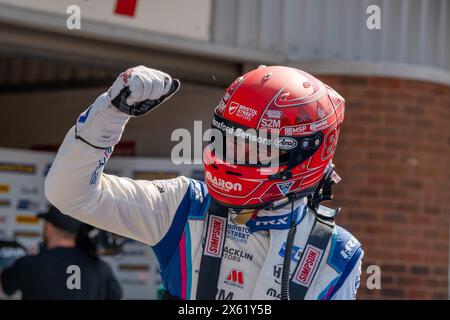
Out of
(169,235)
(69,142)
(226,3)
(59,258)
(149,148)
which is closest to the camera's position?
(69,142)

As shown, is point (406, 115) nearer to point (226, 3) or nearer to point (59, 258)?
point (226, 3)

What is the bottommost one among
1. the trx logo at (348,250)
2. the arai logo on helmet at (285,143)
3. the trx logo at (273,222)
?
the trx logo at (348,250)

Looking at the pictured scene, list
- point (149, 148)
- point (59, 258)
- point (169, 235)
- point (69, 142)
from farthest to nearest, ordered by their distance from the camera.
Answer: point (149, 148) < point (59, 258) < point (169, 235) < point (69, 142)

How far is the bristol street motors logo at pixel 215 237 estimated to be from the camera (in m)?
3.01

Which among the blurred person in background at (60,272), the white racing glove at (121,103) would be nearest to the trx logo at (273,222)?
the white racing glove at (121,103)

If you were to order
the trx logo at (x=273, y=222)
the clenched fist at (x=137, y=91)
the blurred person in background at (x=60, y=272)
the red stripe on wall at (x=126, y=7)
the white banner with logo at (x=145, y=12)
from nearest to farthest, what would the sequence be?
the clenched fist at (x=137, y=91)
the trx logo at (x=273, y=222)
the blurred person in background at (x=60, y=272)
the white banner with logo at (x=145, y=12)
the red stripe on wall at (x=126, y=7)

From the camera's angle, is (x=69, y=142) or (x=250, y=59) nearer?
(x=69, y=142)

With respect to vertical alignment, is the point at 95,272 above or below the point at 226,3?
below

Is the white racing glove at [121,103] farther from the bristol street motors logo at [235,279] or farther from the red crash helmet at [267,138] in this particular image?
the bristol street motors logo at [235,279]

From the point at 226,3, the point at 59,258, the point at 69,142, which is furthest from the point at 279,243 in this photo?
the point at 226,3

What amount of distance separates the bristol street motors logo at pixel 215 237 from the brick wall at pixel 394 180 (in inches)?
168

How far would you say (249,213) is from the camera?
3.09m

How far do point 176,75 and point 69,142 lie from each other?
193 inches

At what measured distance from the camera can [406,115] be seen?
24.4 feet
